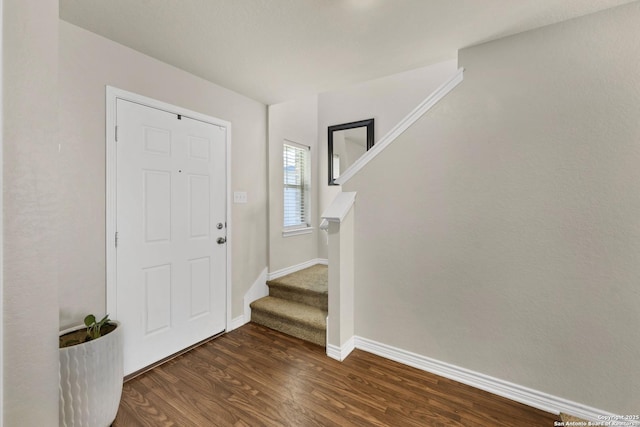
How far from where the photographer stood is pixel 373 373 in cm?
193

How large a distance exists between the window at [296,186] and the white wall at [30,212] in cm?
251

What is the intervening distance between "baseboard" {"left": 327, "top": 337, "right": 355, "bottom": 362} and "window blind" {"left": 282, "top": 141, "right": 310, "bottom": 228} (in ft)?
5.36

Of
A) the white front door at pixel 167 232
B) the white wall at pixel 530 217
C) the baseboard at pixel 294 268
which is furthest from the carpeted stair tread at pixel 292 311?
the white wall at pixel 530 217

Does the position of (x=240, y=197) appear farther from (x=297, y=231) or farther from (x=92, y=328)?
(x=92, y=328)

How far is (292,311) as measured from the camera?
102 inches

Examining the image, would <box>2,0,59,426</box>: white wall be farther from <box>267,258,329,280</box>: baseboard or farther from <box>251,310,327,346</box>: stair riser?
<box>267,258,329,280</box>: baseboard

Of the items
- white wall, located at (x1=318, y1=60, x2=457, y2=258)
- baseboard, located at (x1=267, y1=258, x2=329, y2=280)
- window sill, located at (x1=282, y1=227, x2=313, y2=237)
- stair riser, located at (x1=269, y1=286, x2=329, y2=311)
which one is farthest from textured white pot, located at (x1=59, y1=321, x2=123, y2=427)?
white wall, located at (x1=318, y1=60, x2=457, y2=258)

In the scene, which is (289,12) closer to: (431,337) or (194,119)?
(194,119)

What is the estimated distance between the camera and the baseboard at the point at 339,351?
2.11 m

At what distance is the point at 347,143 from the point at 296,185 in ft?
2.99

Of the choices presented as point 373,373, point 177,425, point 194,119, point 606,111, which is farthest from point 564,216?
point 194,119

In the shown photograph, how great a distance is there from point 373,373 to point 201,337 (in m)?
1.53

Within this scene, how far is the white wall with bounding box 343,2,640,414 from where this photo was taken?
1424 millimetres

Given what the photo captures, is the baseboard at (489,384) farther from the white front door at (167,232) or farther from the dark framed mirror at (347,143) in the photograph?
the dark framed mirror at (347,143)
